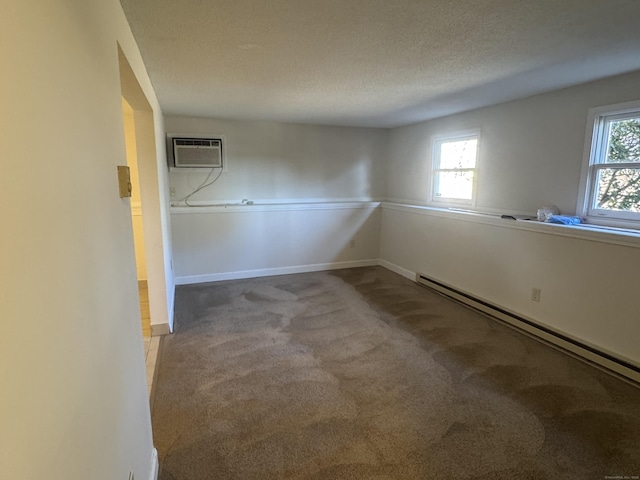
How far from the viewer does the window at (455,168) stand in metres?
4.07

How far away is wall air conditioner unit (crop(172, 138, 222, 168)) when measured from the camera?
432 cm

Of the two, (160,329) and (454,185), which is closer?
(160,329)

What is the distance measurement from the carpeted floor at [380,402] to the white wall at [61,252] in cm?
82

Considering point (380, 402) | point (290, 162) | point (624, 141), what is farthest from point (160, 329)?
point (624, 141)

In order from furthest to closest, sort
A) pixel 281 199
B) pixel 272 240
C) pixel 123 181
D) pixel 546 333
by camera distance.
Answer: pixel 281 199 < pixel 272 240 < pixel 546 333 < pixel 123 181

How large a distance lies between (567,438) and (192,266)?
4.06 meters

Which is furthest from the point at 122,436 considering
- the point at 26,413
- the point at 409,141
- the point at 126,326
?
the point at 409,141

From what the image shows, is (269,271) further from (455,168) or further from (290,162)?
(455,168)

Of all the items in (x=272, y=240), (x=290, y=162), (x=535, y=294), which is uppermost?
(x=290, y=162)

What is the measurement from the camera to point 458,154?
429 cm

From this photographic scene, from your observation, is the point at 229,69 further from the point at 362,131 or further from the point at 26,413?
the point at 362,131

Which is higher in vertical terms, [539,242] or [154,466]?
[539,242]

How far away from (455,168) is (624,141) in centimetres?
173

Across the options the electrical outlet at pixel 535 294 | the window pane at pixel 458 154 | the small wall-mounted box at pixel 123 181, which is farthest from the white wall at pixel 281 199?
the small wall-mounted box at pixel 123 181
